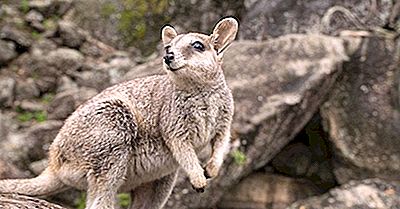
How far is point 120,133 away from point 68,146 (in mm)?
412

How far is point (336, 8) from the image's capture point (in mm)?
9930

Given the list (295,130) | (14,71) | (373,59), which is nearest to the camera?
(295,130)

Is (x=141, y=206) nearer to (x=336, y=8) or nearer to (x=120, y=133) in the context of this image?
(x=120, y=133)

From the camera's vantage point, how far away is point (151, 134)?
495cm

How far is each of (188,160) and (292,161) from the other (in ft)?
16.0

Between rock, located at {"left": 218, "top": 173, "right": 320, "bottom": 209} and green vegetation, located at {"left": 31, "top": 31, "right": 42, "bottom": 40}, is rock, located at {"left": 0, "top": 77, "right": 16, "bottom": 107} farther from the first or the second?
rock, located at {"left": 218, "top": 173, "right": 320, "bottom": 209}

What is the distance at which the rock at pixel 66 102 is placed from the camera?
975cm

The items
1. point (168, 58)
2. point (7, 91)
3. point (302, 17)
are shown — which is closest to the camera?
point (168, 58)

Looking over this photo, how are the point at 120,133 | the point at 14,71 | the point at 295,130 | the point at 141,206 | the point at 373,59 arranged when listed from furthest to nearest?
the point at 14,71 → the point at 373,59 → the point at 295,130 → the point at 141,206 → the point at 120,133

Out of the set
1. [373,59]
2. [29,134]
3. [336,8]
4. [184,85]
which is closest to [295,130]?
[373,59]

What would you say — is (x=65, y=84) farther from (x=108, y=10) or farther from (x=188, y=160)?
(x=188, y=160)

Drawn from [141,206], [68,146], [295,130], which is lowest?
[295,130]

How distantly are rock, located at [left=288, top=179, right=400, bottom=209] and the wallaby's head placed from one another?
11.9 feet

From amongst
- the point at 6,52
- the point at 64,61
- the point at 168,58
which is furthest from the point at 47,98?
the point at 168,58
